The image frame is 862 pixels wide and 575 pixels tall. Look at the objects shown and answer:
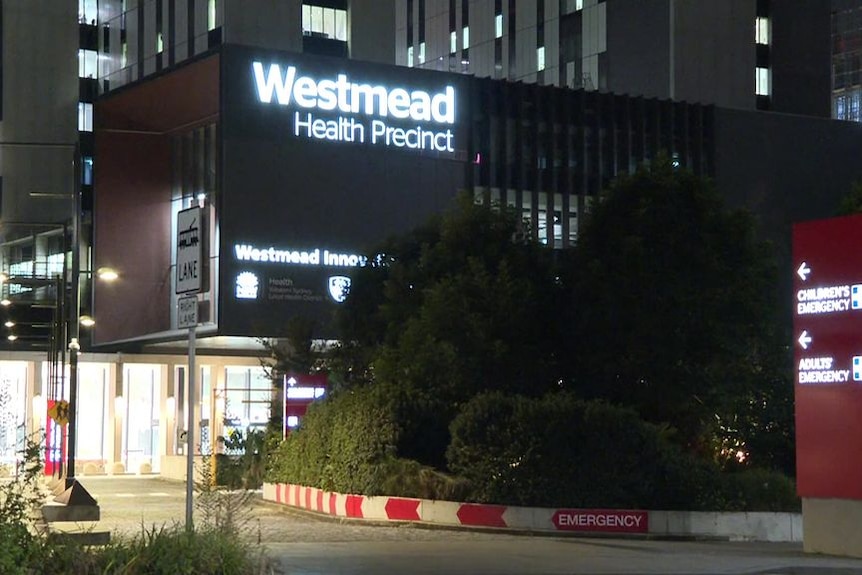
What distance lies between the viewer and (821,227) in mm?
22453

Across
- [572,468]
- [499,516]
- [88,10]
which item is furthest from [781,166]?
[88,10]

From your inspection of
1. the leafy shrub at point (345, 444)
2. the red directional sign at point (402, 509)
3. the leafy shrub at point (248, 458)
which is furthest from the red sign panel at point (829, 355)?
the leafy shrub at point (248, 458)

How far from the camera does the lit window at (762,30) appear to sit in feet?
269

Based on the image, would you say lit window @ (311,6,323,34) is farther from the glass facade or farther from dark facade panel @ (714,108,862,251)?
the glass facade

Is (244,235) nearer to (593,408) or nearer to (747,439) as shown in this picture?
(747,439)

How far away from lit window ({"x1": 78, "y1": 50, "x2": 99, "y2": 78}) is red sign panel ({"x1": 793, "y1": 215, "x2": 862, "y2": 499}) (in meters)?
69.7

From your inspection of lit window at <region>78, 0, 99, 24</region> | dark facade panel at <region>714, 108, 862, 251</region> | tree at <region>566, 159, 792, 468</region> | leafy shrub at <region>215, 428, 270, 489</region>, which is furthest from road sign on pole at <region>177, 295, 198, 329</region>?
lit window at <region>78, 0, 99, 24</region>

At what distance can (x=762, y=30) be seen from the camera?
3243 inches

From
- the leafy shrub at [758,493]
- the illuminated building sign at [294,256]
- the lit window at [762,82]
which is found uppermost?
the lit window at [762,82]

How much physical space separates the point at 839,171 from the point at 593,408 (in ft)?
129

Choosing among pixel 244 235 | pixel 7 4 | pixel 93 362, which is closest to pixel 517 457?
pixel 244 235

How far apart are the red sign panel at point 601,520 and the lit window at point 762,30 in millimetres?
59202

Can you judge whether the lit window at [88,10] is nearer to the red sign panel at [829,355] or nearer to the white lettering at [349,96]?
the white lettering at [349,96]

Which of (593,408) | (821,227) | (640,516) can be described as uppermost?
(821,227)
